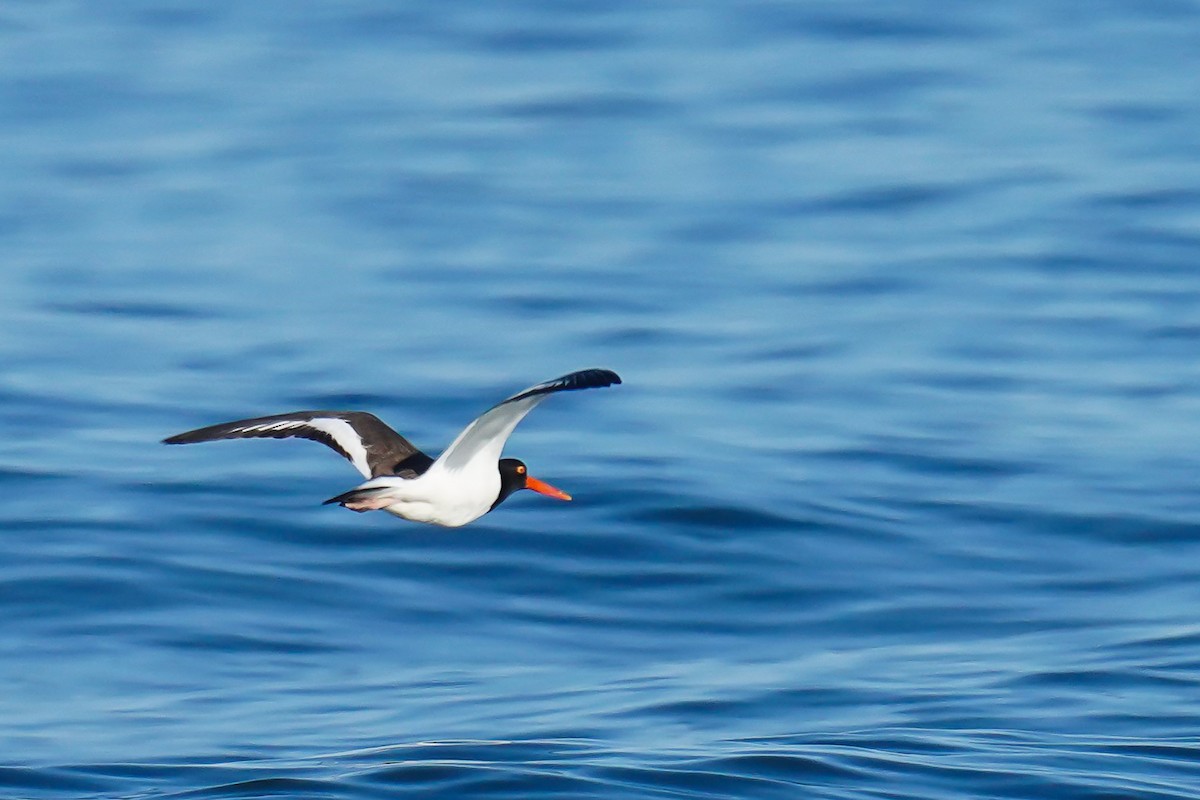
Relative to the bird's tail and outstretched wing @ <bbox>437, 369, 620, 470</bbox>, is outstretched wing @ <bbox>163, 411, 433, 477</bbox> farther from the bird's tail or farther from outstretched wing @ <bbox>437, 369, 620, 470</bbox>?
the bird's tail

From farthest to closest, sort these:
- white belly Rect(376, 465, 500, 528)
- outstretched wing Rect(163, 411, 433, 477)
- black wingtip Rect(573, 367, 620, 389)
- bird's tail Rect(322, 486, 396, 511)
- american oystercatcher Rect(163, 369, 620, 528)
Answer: outstretched wing Rect(163, 411, 433, 477), white belly Rect(376, 465, 500, 528), american oystercatcher Rect(163, 369, 620, 528), bird's tail Rect(322, 486, 396, 511), black wingtip Rect(573, 367, 620, 389)

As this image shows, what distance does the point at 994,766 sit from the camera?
1526 centimetres

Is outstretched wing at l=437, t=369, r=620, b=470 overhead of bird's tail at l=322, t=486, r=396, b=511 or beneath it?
overhead

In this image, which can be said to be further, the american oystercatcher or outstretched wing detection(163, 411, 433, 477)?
outstretched wing detection(163, 411, 433, 477)

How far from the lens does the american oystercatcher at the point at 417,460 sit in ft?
34.4

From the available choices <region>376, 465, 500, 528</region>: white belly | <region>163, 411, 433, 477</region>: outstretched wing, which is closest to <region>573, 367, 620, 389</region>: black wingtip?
<region>376, 465, 500, 528</region>: white belly

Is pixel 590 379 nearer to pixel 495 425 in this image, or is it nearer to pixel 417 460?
pixel 495 425

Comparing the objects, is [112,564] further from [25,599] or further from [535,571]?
[535,571]

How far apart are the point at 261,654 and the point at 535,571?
249 cm

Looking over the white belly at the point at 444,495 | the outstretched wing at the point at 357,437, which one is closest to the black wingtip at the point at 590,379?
the white belly at the point at 444,495

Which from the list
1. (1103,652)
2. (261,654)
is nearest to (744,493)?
(1103,652)

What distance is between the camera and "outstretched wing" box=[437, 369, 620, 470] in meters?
9.46

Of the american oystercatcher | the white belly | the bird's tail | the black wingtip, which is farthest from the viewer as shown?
the white belly

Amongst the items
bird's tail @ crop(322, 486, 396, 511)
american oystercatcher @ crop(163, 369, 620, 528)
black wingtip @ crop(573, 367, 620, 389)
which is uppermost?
black wingtip @ crop(573, 367, 620, 389)
